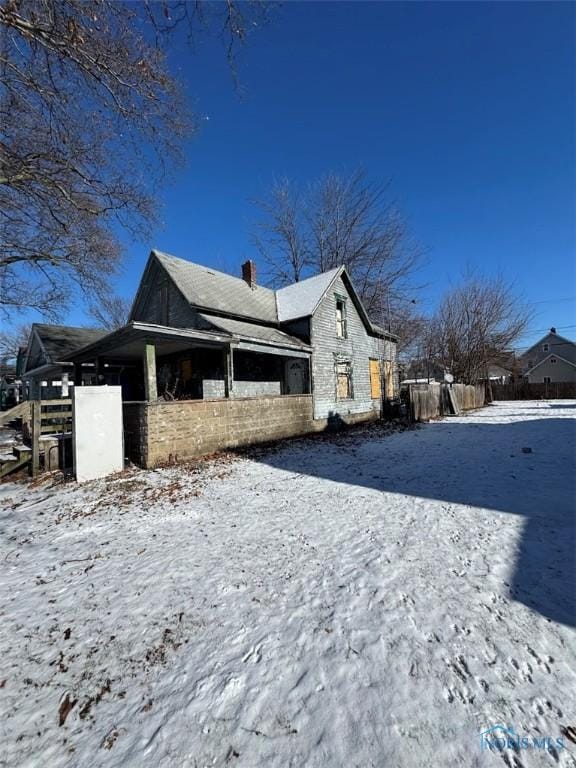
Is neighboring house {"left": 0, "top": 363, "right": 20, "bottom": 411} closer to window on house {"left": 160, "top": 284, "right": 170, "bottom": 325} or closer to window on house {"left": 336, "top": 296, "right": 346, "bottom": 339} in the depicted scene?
window on house {"left": 160, "top": 284, "right": 170, "bottom": 325}

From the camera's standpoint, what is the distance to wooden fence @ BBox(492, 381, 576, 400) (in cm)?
3122

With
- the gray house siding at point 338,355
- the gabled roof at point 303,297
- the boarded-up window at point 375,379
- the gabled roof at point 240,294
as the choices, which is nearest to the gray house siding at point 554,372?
the boarded-up window at point 375,379

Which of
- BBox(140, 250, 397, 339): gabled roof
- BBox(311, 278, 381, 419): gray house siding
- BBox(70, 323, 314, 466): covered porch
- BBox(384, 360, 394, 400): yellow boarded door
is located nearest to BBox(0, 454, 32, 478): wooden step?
BBox(70, 323, 314, 466): covered porch

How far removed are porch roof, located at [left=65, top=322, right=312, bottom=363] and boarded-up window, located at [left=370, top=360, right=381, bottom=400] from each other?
231 inches

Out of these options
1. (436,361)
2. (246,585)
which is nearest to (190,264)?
(246,585)

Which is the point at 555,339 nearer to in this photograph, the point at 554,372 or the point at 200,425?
the point at 554,372

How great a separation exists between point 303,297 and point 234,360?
530 centimetres

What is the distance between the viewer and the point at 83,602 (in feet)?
9.45

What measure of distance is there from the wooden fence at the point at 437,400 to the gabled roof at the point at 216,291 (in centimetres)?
785

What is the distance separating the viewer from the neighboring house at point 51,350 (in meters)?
15.6

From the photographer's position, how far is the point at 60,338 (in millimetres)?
16938

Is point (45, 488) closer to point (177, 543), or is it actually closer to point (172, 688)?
point (177, 543)

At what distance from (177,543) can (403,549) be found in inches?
105

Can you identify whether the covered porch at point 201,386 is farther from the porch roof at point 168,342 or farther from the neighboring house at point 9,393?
the neighboring house at point 9,393
